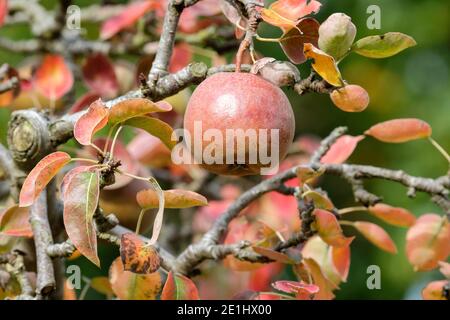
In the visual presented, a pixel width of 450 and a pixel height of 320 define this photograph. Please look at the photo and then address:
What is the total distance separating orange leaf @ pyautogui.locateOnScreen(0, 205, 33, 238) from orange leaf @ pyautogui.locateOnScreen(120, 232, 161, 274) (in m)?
0.24

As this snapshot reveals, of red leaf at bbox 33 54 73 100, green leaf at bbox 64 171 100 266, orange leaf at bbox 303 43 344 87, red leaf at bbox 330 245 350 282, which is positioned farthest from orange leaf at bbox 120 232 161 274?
red leaf at bbox 33 54 73 100

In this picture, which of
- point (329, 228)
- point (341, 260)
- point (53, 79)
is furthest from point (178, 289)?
point (53, 79)

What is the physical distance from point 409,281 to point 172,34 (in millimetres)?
2036

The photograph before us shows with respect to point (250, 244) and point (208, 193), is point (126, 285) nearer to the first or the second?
point (250, 244)

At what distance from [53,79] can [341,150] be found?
65 centimetres

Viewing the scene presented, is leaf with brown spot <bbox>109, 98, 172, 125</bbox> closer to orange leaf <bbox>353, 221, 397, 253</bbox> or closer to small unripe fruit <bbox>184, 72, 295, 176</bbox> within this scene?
small unripe fruit <bbox>184, 72, 295, 176</bbox>

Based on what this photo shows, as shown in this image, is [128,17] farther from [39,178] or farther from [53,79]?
[39,178]

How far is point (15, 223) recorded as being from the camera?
116cm

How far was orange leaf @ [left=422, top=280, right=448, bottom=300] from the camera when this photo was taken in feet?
4.03

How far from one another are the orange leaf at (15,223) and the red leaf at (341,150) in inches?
21.7

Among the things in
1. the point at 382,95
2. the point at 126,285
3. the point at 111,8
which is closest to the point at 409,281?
the point at 382,95

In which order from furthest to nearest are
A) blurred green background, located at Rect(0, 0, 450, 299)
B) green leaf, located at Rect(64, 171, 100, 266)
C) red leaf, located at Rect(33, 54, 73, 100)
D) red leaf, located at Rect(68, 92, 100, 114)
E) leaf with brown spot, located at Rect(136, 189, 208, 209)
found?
blurred green background, located at Rect(0, 0, 450, 299) < red leaf, located at Rect(33, 54, 73, 100) < red leaf, located at Rect(68, 92, 100, 114) < leaf with brown spot, located at Rect(136, 189, 208, 209) < green leaf, located at Rect(64, 171, 100, 266)

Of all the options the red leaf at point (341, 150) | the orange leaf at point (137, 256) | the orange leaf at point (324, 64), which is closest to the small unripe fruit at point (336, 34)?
the orange leaf at point (324, 64)

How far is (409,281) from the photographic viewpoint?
9.45ft
